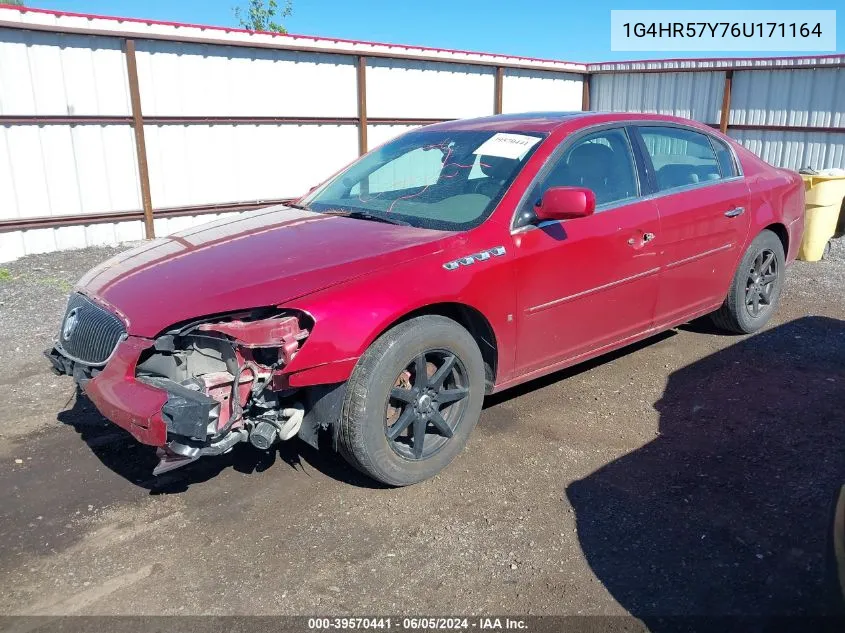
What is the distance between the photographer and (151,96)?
32.8ft

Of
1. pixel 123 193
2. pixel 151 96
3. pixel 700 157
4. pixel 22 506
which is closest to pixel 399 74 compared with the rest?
pixel 151 96

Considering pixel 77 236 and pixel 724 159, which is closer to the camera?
pixel 724 159

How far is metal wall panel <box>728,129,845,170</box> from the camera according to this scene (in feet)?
38.2

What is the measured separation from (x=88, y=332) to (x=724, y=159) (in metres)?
4.41

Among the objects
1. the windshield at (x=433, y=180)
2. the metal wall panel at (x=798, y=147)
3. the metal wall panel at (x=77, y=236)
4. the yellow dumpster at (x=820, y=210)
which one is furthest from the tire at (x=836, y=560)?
the metal wall panel at (x=798, y=147)

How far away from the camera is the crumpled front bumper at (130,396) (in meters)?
2.89

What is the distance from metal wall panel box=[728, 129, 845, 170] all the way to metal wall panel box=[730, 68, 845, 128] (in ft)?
0.62

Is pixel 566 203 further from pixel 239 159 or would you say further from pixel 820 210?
pixel 239 159

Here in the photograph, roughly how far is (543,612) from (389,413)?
3.97ft

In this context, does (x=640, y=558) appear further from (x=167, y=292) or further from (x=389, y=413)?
(x=167, y=292)

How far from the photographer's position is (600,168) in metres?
4.30

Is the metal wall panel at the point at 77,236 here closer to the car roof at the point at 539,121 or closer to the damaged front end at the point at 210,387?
the car roof at the point at 539,121

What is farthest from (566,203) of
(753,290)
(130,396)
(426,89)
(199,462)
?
(426,89)

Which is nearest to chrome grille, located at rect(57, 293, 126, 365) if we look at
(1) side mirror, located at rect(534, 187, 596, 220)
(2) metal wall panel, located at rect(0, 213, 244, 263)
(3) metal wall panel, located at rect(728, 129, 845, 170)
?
(1) side mirror, located at rect(534, 187, 596, 220)
